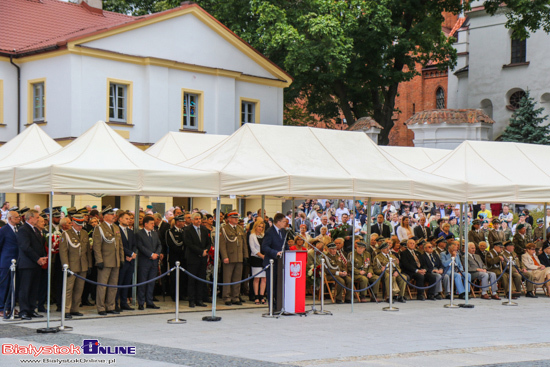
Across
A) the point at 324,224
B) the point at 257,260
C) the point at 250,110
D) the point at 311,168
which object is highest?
the point at 250,110

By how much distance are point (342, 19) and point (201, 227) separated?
23.4 metres

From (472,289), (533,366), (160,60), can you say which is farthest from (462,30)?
(533,366)

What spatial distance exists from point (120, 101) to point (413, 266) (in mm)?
19289

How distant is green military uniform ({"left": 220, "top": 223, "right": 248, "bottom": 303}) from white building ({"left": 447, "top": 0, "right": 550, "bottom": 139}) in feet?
119

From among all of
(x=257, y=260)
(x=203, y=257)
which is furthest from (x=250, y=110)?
(x=203, y=257)

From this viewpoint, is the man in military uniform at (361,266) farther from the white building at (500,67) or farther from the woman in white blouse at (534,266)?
the white building at (500,67)

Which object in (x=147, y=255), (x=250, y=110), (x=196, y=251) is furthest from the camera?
(x=250, y=110)

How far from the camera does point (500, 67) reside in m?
52.4

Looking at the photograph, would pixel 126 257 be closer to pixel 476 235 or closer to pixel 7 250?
pixel 7 250

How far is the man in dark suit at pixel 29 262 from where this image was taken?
1457 centimetres

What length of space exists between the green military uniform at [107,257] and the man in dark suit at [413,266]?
7145 millimetres

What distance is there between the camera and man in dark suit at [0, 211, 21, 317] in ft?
48.8

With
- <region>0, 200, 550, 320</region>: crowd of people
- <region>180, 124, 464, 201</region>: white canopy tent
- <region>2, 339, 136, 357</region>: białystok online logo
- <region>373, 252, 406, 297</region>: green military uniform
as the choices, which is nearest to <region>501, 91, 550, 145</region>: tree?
<region>0, 200, 550, 320</region>: crowd of people

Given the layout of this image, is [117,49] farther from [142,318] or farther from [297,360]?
[297,360]
